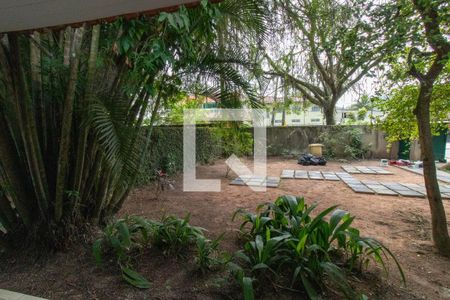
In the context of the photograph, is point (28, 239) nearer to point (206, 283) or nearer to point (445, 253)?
point (206, 283)

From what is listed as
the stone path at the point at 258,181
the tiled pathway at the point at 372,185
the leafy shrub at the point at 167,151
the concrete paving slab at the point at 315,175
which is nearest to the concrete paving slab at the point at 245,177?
Answer: the stone path at the point at 258,181

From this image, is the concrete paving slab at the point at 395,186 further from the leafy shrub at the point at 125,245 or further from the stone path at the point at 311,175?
the leafy shrub at the point at 125,245

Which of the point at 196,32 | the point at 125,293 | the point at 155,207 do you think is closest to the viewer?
the point at 125,293

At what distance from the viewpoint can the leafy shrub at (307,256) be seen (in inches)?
66.6

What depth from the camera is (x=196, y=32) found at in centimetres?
232

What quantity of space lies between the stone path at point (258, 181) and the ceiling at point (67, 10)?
421 centimetres

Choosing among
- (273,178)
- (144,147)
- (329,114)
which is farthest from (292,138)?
(144,147)

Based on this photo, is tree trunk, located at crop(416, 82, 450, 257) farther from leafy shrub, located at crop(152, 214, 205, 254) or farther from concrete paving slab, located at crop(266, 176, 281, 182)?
concrete paving slab, located at crop(266, 176, 281, 182)

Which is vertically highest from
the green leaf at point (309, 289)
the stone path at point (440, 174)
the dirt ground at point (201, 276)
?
the stone path at point (440, 174)

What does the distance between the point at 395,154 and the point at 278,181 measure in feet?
20.6

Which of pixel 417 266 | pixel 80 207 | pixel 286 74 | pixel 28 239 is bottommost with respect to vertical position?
pixel 417 266

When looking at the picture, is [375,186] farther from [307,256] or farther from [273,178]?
[307,256]

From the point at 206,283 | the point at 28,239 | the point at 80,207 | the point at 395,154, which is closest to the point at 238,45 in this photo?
the point at 80,207

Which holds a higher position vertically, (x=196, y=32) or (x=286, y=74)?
(x=286, y=74)
